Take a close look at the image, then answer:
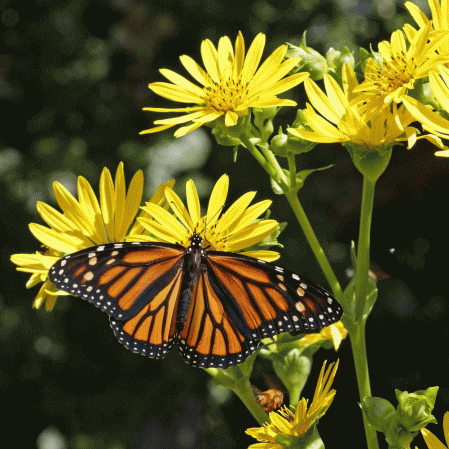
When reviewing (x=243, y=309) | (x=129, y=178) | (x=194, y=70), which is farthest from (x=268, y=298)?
(x=129, y=178)

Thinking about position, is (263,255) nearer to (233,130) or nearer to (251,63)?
(233,130)

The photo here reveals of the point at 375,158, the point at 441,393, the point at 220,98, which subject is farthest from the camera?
the point at 441,393

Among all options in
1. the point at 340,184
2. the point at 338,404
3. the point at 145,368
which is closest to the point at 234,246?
the point at 338,404

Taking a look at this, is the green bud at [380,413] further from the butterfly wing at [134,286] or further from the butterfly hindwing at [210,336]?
the butterfly wing at [134,286]

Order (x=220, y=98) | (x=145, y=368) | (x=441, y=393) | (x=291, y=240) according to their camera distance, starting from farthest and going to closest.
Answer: (x=145, y=368), (x=291, y=240), (x=441, y=393), (x=220, y=98)

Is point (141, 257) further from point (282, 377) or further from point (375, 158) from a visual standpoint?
point (375, 158)

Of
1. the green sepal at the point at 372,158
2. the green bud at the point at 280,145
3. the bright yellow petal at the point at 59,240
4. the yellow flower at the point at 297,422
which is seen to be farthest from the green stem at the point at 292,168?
the bright yellow petal at the point at 59,240

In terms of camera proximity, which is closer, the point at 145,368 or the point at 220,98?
the point at 220,98
